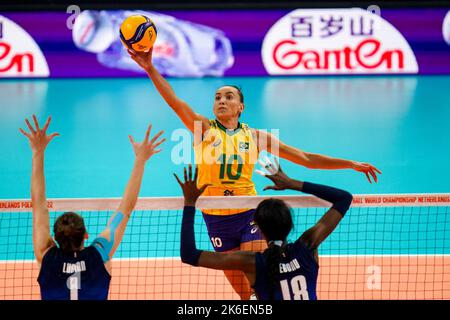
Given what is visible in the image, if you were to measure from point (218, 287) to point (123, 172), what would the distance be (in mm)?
5840

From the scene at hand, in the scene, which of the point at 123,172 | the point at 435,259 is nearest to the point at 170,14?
the point at 123,172

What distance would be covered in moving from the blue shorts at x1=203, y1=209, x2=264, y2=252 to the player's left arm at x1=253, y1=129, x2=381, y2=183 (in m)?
0.78

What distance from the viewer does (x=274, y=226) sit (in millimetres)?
5070

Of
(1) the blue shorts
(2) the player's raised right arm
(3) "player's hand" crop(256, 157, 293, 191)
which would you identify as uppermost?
(2) the player's raised right arm

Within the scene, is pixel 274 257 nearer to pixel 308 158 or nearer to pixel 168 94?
pixel 308 158

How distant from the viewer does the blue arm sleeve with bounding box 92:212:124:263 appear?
16.4 feet

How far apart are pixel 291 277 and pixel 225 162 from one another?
8.27 ft

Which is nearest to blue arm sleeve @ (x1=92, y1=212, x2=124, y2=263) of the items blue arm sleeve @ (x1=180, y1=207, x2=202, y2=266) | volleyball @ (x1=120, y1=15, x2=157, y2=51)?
blue arm sleeve @ (x1=180, y1=207, x2=202, y2=266)

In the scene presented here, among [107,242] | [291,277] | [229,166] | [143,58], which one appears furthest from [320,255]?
[107,242]

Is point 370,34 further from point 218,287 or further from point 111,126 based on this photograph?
point 218,287

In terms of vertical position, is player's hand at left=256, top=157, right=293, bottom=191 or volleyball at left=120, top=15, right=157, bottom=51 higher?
volleyball at left=120, top=15, right=157, bottom=51

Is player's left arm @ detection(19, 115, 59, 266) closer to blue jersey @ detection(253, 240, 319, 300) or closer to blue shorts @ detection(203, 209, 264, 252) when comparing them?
blue jersey @ detection(253, 240, 319, 300)

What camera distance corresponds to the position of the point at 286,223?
5062 mm

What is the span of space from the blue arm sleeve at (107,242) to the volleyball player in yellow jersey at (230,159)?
7.40 ft
